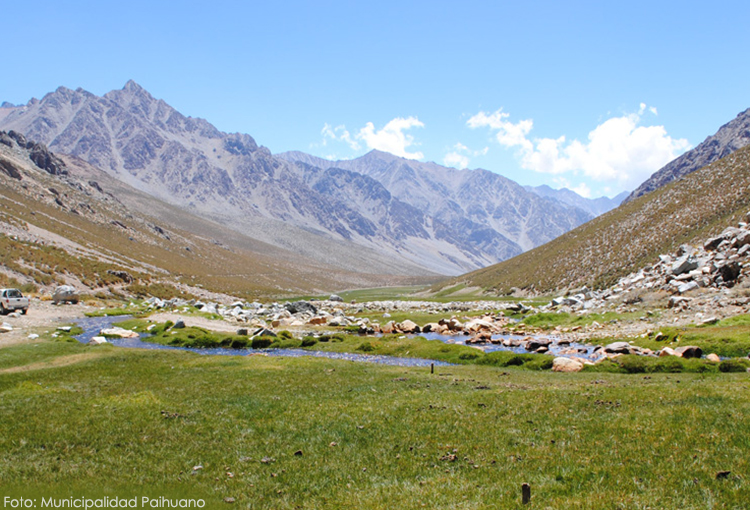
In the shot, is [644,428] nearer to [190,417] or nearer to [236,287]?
[190,417]

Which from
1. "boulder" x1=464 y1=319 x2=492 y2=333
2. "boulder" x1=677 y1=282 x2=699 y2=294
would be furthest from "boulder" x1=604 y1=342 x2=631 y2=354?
"boulder" x1=464 y1=319 x2=492 y2=333

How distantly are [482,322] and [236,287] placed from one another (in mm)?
96696

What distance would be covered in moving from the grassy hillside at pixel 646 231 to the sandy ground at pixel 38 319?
86728 millimetres

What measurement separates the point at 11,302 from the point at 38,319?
334 cm

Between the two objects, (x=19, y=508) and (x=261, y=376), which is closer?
(x=19, y=508)

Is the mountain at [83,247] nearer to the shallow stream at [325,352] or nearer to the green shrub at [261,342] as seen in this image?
the shallow stream at [325,352]

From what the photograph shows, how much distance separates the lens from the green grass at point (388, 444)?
9688 mm

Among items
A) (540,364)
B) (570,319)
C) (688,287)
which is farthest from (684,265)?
(540,364)

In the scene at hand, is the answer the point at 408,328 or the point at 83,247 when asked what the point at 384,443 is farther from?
the point at 83,247

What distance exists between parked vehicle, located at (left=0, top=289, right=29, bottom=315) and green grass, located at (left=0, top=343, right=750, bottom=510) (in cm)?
3637

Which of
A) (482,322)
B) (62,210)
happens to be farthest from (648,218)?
(62,210)

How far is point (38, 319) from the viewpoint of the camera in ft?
161

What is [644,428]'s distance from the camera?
1279cm

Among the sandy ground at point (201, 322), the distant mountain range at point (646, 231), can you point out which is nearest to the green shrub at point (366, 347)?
the sandy ground at point (201, 322)
